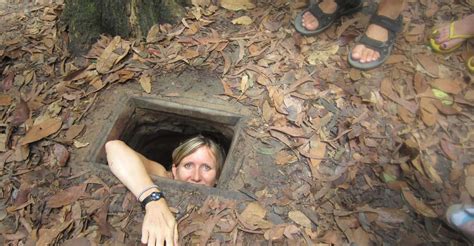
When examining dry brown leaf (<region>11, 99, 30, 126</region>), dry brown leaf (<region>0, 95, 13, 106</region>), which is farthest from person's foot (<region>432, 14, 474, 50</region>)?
dry brown leaf (<region>0, 95, 13, 106</region>)

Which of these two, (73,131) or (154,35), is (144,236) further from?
(154,35)

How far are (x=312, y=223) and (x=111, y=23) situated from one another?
2101mm

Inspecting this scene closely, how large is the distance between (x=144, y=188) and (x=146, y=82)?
924 millimetres

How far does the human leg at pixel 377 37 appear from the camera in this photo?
8.83 feet

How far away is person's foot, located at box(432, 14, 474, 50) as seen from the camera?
273 cm

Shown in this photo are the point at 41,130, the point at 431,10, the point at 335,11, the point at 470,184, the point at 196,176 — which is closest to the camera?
the point at 470,184

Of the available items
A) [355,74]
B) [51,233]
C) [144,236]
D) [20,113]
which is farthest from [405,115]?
[20,113]

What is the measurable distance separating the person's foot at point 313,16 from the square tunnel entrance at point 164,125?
96 cm

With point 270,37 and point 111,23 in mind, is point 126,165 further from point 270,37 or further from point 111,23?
point 270,37

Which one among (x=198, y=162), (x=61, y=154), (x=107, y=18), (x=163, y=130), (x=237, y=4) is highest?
(x=107, y=18)

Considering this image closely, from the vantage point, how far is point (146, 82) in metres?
2.75

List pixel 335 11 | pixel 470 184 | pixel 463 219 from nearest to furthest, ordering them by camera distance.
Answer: pixel 463 219
pixel 470 184
pixel 335 11

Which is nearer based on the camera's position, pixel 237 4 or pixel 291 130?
pixel 291 130

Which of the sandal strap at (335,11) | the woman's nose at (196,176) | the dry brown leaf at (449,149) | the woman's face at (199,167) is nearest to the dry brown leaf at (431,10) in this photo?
the sandal strap at (335,11)
